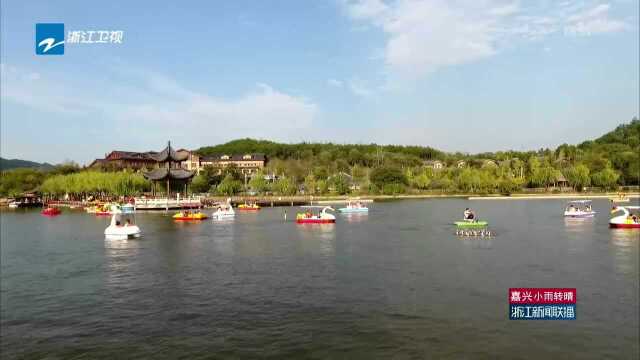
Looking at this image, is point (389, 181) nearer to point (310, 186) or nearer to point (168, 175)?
point (310, 186)

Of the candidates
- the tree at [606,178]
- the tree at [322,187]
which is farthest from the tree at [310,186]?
the tree at [606,178]

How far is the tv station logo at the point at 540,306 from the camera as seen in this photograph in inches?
725

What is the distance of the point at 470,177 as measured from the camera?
131250 mm

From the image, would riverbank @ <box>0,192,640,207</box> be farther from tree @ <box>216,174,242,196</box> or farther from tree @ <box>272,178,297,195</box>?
tree @ <box>216,174,242,196</box>

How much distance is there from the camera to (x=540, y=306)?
18609 mm

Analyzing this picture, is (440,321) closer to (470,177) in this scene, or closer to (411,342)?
(411,342)

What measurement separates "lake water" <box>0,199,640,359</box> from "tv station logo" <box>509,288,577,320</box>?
1.67ft

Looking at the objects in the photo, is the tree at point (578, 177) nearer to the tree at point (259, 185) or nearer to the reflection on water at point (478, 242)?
the tree at point (259, 185)

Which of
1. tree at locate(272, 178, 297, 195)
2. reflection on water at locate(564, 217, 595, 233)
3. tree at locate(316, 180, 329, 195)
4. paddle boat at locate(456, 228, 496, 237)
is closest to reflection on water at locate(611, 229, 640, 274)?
reflection on water at locate(564, 217, 595, 233)

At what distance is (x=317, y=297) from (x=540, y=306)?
9.77 meters

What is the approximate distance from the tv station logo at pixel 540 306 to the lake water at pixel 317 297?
508 millimetres

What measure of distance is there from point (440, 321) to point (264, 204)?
8646 cm

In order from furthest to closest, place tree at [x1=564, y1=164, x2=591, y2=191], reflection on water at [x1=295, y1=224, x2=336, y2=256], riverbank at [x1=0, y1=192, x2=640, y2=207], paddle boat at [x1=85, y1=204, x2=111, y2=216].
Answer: tree at [x1=564, y1=164, x2=591, y2=191] → riverbank at [x1=0, y1=192, x2=640, y2=207] → paddle boat at [x1=85, y1=204, x2=111, y2=216] → reflection on water at [x1=295, y1=224, x2=336, y2=256]

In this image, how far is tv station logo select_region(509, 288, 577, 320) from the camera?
18406 mm
